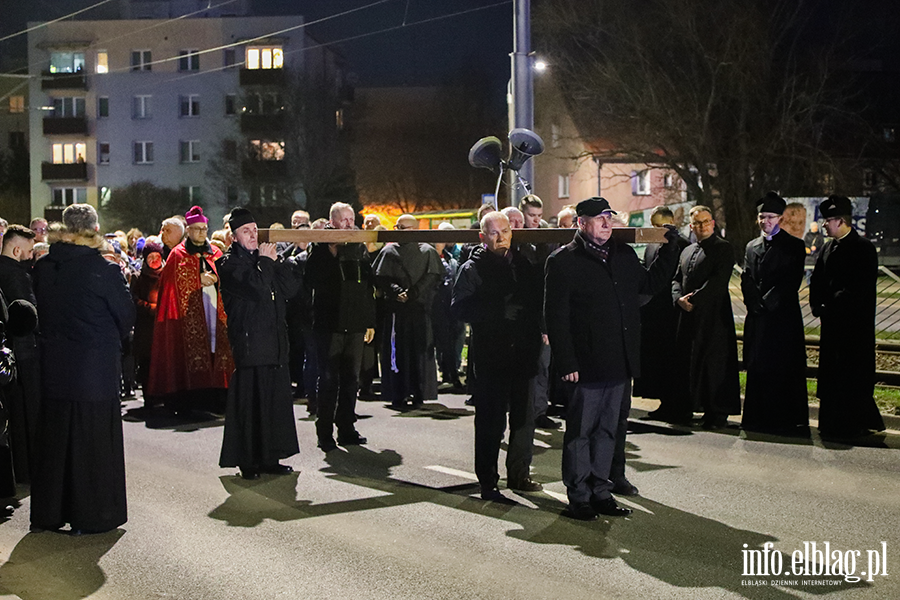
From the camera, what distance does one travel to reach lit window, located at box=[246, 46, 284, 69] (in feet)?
214

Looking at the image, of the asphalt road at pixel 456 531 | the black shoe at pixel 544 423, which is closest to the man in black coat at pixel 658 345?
the black shoe at pixel 544 423

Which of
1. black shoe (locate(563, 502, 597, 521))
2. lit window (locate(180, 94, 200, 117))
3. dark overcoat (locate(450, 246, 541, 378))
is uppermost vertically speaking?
lit window (locate(180, 94, 200, 117))

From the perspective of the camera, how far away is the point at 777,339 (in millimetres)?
11211

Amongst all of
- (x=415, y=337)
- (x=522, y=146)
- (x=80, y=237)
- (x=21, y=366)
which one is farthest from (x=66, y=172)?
(x=80, y=237)

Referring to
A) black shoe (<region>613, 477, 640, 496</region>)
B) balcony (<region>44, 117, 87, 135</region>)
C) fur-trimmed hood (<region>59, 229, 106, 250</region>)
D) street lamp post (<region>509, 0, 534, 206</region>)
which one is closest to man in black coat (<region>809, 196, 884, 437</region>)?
black shoe (<region>613, 477, 640, 496</region>)

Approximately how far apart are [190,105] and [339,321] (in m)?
59.4

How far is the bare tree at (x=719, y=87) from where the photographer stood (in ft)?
124

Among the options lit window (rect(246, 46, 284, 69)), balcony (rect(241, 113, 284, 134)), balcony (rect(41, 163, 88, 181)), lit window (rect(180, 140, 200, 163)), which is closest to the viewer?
lit window (rect(246, 46, 284, 69))

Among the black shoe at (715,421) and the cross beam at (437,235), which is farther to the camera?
the black shoe at (715,421)

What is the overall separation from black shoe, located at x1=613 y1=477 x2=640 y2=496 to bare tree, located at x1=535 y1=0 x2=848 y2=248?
30.4m

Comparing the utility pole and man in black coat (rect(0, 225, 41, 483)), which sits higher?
the utility pole

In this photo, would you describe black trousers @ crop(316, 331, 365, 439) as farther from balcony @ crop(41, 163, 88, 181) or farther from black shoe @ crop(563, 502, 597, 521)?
balcony @ crop(41, 163, 88, 181)

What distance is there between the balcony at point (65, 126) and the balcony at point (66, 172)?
1930 millimetres

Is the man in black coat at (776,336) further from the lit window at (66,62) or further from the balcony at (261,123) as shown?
the lit window at (66,62)
